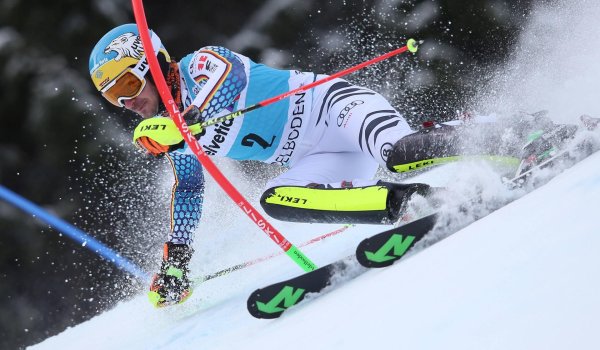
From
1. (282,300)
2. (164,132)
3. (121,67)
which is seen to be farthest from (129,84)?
(282,300)

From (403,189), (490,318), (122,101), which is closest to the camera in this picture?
(490,318)

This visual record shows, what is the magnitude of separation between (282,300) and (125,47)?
1.33 meters

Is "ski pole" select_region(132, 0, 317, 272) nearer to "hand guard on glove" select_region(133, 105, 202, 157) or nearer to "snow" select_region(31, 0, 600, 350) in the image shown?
"hand guard on glove" select_region(133, 105, 202, 157)

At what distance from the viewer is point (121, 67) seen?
2734 mm

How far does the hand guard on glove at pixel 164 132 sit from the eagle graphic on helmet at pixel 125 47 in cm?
39

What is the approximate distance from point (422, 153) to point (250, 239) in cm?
222

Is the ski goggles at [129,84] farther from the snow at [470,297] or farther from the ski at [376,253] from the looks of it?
the ski at [376,253]

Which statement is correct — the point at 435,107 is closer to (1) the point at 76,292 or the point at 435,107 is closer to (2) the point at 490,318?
(1) the point at 76,292

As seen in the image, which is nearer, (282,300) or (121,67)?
(282,300)

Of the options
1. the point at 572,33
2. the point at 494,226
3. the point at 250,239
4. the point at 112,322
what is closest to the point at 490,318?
the point at 494,226

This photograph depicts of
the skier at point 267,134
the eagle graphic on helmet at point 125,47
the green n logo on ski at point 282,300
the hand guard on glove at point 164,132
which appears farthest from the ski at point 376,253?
the eagle graphic on helmet at point 125,47

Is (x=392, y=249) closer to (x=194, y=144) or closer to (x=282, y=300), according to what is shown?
(x=282, y=300)

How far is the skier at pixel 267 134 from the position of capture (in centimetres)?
237

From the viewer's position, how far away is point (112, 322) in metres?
3.75
